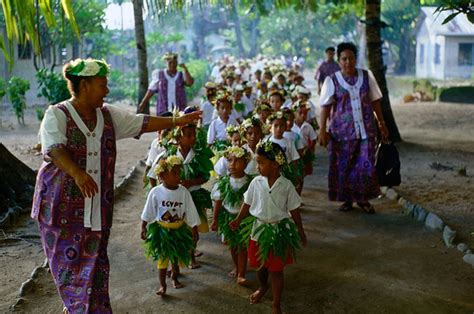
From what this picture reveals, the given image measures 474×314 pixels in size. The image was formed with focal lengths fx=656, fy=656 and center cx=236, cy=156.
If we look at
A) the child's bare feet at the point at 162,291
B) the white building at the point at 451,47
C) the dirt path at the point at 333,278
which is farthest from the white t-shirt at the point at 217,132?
the white building at the point at 451,47

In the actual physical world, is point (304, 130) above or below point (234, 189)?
above

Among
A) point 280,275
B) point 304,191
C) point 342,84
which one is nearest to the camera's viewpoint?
point 280,275

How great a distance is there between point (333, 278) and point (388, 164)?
2.57m

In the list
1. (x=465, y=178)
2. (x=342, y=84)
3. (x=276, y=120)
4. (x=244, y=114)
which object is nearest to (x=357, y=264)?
(x=276, y=120)

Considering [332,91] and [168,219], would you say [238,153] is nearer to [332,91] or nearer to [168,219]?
[168,219]

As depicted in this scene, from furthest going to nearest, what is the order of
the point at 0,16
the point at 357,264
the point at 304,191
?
the point at 0,16 < the point at 304,191 < the point at 357,264

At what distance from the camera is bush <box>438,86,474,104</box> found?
21.5 metres

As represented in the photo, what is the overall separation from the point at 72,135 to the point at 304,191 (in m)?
5.79

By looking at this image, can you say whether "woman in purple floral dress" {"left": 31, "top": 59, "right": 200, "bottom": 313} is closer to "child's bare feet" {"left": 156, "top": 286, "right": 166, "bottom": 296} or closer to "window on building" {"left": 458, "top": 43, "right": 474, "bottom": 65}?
"child's bare feet" {"left": 156, "top": 286, "right": 166, "bottom": 296}

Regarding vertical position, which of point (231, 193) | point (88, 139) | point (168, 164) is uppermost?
point (88, 139)

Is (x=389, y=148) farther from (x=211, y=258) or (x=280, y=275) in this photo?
(x=280, y=275)

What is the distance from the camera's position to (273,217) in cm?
503

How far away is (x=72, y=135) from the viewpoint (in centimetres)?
409

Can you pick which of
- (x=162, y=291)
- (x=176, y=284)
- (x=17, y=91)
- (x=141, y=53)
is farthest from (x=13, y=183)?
(x=141, y=53)
